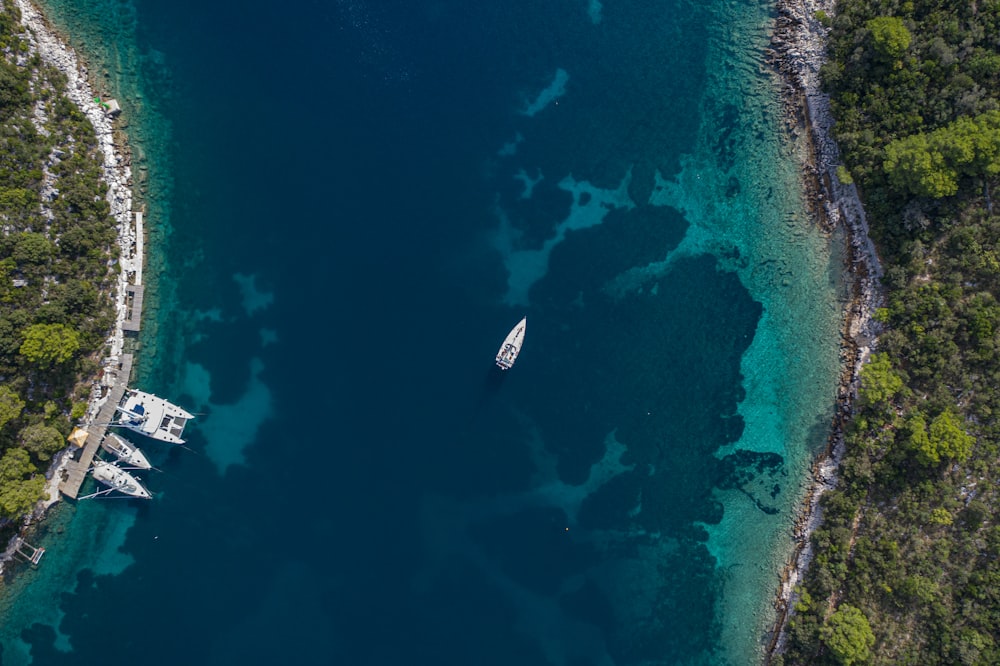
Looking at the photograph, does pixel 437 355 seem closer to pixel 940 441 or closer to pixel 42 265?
pixel 42 265

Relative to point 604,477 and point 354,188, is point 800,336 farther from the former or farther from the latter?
point 354,188

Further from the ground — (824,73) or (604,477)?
(824,73)

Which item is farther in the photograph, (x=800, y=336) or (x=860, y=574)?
(x=800, y=336)

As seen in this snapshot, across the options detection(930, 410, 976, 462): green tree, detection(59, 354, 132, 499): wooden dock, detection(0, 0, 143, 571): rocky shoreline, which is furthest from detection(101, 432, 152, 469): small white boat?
detection(930, 410, 976, 462): green tree

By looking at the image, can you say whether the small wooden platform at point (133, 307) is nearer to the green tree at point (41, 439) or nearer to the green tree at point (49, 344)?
the green tree at point (49, 344)

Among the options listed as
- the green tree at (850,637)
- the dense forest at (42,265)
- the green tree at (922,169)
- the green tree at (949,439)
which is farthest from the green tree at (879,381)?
the dense forest at (42,265)

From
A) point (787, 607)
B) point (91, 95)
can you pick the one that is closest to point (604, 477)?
point (787, 607)

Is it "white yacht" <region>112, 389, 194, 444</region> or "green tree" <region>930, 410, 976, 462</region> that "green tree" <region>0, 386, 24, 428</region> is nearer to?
"white yacht" <region>112, 389, 194, 444</region>
